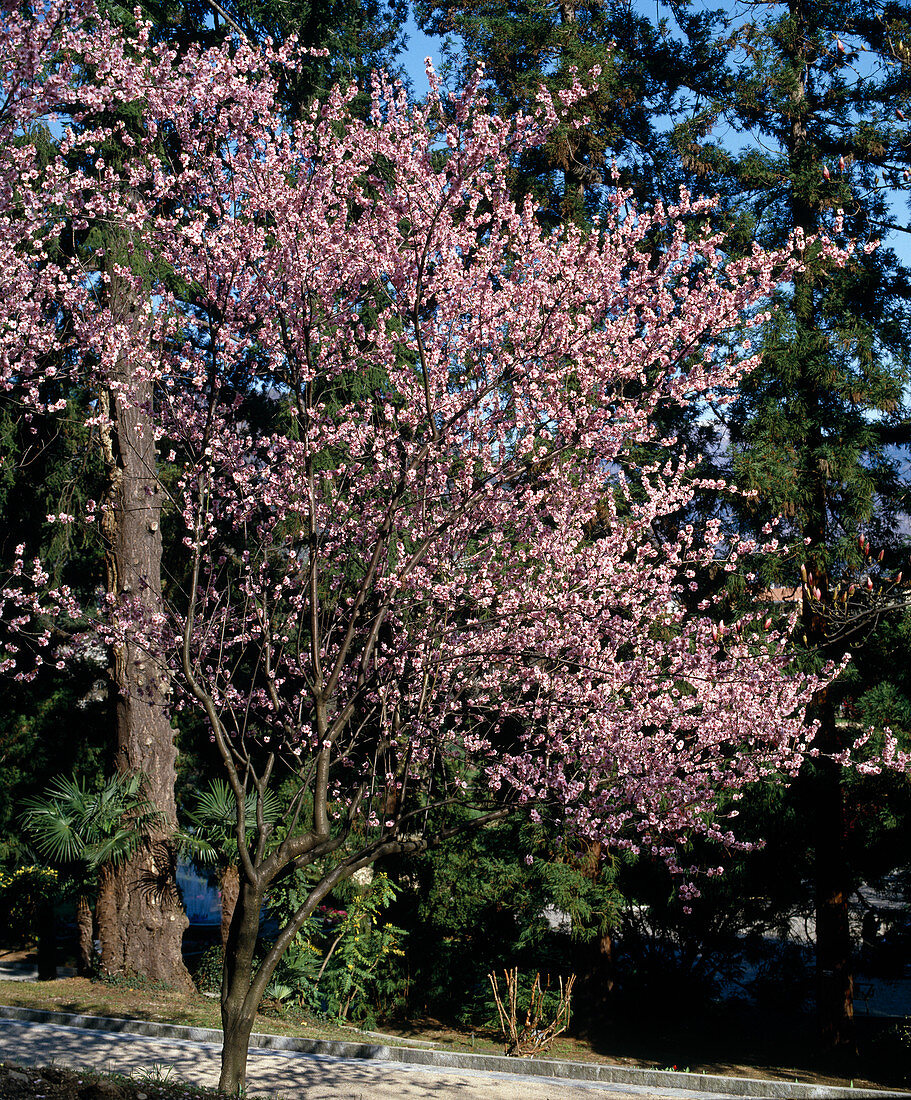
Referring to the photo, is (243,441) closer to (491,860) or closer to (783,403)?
(491,860)

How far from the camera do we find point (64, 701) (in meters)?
17.2

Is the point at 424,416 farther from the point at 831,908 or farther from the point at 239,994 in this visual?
the point at 831,908

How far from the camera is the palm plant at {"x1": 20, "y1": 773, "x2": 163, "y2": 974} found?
34.9 ft

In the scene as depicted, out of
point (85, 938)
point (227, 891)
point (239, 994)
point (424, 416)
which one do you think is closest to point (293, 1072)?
point (239, 994)

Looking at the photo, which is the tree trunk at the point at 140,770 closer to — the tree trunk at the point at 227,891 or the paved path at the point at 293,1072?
the tree trunk at the point at 227,891

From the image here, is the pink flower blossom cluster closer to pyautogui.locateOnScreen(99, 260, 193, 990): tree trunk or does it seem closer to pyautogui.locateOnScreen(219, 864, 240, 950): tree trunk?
pyautogui.locateOnScreen(99, 260, 193, 990): tree trunk

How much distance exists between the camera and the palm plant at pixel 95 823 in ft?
34.9

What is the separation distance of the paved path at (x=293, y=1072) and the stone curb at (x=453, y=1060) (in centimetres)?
27

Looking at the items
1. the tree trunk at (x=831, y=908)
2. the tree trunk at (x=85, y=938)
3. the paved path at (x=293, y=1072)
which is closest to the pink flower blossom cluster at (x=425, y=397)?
the paved path at (x=293, y=1072)

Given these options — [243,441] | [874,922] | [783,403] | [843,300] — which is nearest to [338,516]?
[243,441]

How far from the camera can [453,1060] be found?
952cm

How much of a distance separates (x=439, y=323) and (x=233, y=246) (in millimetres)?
1747

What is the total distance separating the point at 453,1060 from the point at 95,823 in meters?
5.11

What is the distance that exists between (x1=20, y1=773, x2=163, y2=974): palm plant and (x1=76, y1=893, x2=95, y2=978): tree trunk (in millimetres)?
97
